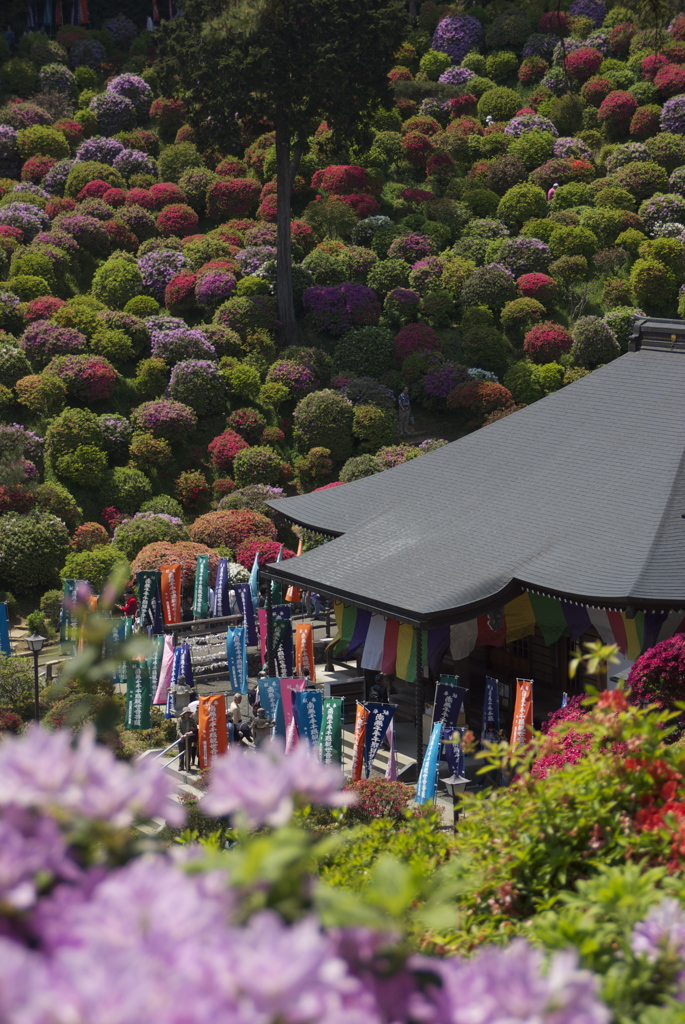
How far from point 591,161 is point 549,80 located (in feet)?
22.0

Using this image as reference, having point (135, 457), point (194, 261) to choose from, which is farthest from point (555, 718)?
point (194, 261)

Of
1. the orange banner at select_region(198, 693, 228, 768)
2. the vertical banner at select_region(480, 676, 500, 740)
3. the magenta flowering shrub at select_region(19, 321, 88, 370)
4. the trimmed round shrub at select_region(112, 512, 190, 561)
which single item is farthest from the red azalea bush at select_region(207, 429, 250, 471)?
the vertical banner at select_region(480, 676, 500, 740)

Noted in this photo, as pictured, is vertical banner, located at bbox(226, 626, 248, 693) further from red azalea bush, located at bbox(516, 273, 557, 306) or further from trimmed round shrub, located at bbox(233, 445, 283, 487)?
red azalea bush, located at bbox(516, 273, 557, 306)

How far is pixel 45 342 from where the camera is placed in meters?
35.6

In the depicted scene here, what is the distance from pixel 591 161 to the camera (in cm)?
4819

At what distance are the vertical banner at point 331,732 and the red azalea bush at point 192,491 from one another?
17.5m

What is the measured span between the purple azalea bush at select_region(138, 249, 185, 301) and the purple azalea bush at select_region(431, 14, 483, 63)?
79.2 feet

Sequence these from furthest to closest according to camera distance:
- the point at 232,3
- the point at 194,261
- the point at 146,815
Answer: the point at 194,261, the point at 232,3, the point at 146,815

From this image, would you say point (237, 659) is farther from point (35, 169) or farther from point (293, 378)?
point (35, 169)

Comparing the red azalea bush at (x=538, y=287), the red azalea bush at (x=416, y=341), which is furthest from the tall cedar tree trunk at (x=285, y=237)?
the red azalea bush at (x=538, y=287)

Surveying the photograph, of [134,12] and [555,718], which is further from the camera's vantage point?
[134,12]

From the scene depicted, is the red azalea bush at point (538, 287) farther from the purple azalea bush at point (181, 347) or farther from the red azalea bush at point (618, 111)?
the purple azalea bush at point (181, 347)

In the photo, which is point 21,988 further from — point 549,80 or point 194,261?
point 549,80

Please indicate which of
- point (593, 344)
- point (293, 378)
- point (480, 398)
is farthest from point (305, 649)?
point (593, 344)
